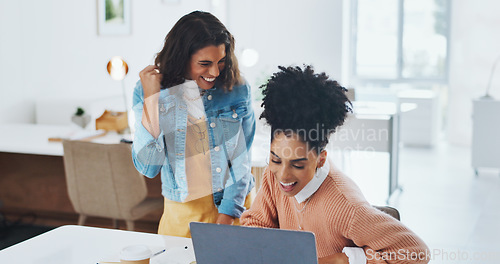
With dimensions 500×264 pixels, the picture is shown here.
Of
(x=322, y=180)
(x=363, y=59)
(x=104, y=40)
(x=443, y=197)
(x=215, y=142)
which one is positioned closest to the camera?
(x=322, y=180)

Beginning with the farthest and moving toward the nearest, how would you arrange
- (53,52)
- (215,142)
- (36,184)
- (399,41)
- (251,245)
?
(399,41)
(53,52)
(36,184)
(215,142)
(251,245)

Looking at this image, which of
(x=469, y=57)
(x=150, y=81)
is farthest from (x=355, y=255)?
(x=469, y=57)

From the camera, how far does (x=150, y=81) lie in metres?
1.82

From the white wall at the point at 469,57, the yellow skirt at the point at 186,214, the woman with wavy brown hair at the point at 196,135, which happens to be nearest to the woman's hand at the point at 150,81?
the woman with wavy brown hair at the point at 196,135

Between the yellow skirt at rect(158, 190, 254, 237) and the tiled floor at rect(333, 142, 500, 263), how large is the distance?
185 centimetres

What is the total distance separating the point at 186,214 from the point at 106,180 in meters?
1.14

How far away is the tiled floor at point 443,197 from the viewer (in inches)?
145

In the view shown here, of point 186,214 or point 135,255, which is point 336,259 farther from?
point 186,214

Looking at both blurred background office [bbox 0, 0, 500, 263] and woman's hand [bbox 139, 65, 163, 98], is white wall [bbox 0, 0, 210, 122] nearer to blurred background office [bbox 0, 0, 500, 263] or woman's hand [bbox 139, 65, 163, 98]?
blurred background office [bbox 0, 0, 500, 263]

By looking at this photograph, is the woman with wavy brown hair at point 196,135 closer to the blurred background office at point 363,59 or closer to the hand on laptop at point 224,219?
the hand on laptop at point 224,219

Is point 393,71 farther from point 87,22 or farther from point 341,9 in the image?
point 87,22

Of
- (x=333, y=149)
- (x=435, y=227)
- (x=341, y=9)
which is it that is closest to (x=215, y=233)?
(x=435, y=227)

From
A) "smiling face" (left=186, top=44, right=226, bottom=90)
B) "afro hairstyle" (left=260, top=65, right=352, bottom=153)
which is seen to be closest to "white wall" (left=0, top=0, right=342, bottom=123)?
"smiling face" (left=186, top=44, right=226, bottom=90)

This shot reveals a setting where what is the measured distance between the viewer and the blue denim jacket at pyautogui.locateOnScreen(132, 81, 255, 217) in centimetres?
188
